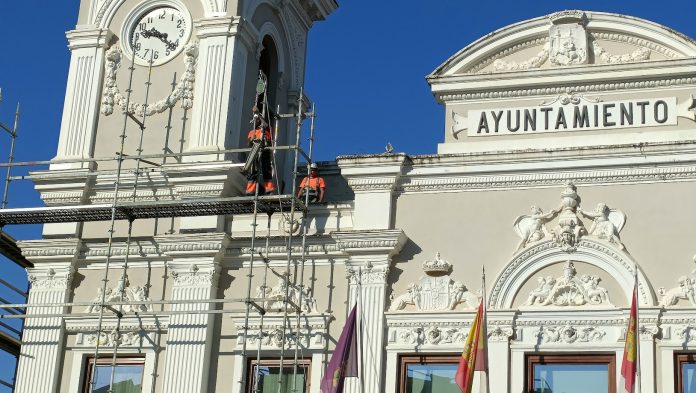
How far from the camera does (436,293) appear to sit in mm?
23203

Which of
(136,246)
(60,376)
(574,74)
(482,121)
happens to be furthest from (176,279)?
(574,74)

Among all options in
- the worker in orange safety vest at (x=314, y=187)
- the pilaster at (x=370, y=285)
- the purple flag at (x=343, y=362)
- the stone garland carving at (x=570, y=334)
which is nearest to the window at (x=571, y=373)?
the stone garland carving at (x=570, y=334)

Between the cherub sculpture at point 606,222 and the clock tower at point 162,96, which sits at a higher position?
the clock tower at point 162,96

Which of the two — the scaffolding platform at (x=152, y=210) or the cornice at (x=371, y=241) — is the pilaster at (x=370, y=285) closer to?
the cornice at (x=371, y=241)

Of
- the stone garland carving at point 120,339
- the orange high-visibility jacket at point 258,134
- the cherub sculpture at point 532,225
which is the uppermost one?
the orange high-visibility jacket at point 258,134

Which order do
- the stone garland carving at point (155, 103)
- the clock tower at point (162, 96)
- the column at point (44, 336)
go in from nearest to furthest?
the column at point (44, 336) → the clock tower at point (162, 96) → the stone garland carving at point (155, 103)

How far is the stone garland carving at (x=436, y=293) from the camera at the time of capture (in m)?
23.1

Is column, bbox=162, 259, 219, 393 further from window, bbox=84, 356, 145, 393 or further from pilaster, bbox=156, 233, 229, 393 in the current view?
window, bbox=84, 356, 145, 393

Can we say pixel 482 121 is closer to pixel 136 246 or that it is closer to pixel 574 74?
pixel 574 74

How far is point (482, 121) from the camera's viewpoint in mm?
24406

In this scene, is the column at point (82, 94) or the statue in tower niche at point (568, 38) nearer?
the statue in tower niche at point (568, 38)

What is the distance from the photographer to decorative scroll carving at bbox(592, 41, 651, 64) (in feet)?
78.8

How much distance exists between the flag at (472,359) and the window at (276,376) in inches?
113

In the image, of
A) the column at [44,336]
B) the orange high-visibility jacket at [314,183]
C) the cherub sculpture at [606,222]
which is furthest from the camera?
the orange high-visibility jacket at [314,183]
